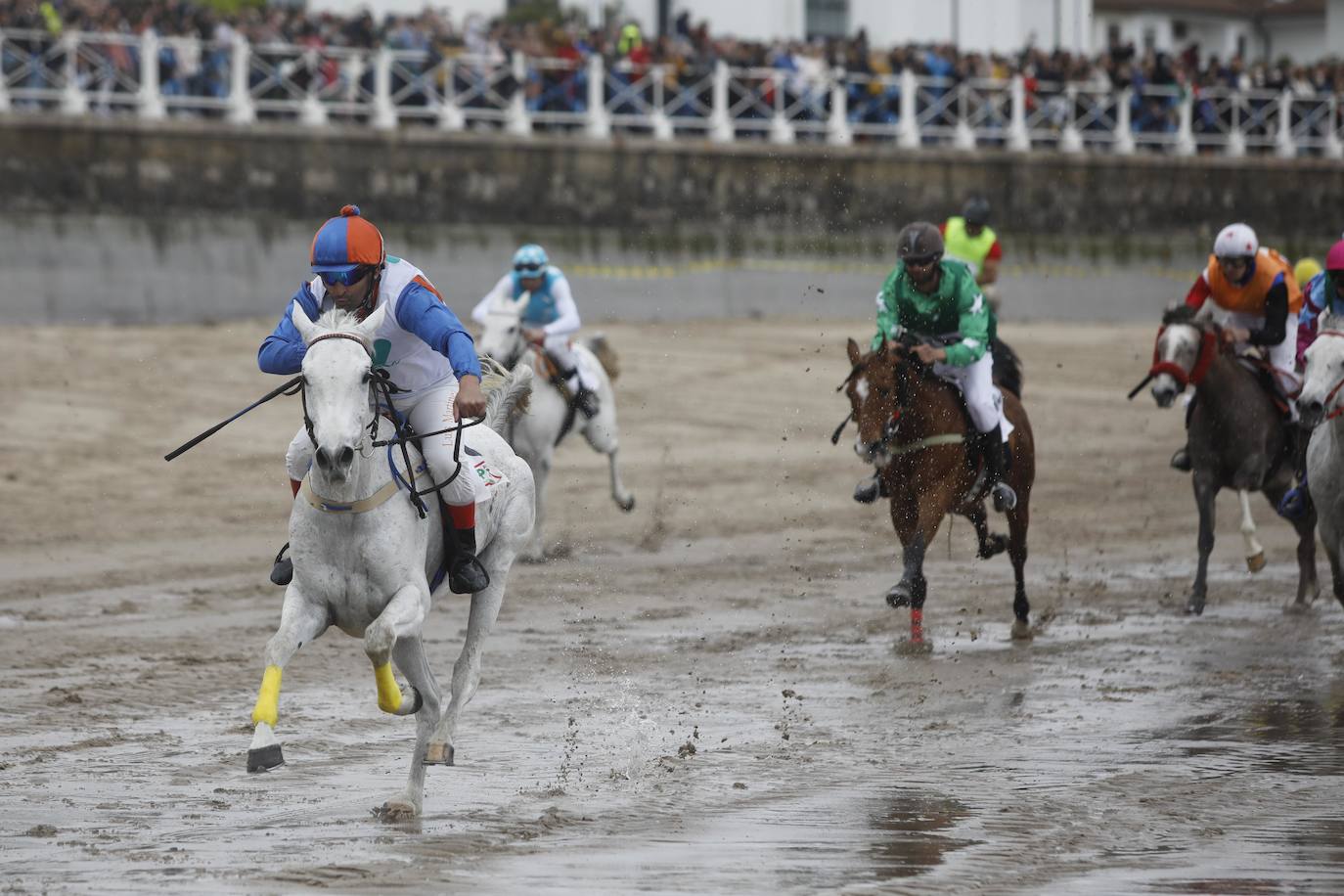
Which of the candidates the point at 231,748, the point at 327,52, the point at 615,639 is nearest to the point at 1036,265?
the point at 327,52

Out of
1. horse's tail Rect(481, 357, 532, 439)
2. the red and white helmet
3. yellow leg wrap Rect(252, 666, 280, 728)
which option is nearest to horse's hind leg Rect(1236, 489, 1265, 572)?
the red and white helmet

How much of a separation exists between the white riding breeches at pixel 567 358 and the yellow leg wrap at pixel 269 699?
8.19 meters

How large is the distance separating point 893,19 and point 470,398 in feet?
134

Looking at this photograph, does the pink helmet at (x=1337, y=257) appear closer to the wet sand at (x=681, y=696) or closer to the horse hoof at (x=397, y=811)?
the wet sand at (x=681, y=696)

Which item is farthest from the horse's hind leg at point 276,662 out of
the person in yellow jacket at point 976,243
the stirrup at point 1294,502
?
the person in yellow jacket at point 976,243

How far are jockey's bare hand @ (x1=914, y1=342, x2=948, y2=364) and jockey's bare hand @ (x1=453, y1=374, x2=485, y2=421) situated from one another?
426 cm

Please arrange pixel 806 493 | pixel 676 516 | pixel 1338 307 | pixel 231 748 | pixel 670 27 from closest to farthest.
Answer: pixel 231 748, pixel 1338 307, pixel 676 516, pixel 806 493, pixel 670 27

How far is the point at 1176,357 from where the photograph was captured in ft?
43.4

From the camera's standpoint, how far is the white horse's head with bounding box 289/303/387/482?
6969 millimetres

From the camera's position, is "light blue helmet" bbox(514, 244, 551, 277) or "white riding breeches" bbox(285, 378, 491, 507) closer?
"white riding breeches" bbox(285, 378, 491, 507)

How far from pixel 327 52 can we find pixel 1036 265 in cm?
1236

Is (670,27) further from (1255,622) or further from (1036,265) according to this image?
(1255,622)

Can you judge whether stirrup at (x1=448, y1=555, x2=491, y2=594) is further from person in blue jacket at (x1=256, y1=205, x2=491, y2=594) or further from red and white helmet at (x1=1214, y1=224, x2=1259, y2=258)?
red and white helmet at (x1=1214, y1=224, x2=1259, y2=258)

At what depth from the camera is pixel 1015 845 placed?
7.16 meters
